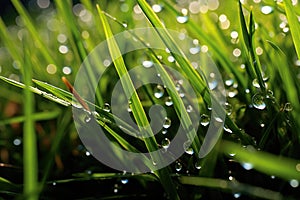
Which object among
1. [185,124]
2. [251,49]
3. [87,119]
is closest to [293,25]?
[251,49]

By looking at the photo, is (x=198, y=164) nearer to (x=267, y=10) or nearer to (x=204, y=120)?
(x=204, y=120)

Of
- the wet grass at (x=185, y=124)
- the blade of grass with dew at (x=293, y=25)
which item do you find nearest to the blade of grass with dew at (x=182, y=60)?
the wet grass at (x=185, y=124)

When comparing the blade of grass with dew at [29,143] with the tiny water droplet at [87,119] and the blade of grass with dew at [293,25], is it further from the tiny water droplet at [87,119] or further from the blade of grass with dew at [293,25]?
the blade of grass with dew at [293,25]

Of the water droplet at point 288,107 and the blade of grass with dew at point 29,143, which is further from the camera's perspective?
the water droplet at point 288,107

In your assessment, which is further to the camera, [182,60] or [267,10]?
[267,10]

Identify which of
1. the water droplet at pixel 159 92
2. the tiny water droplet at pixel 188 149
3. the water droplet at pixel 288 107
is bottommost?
the tiny water droplet at pixel 188 149

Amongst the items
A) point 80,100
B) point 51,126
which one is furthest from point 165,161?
point 51,126

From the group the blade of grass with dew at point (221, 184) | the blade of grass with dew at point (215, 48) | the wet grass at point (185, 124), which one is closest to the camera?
the blade of grass with dew at point (221, 184)

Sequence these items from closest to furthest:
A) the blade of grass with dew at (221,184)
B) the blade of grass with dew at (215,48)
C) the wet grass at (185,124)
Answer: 1. the blade of grass with dew at (221,184)
2. the wet grass at (185,124)
3. the blade of grass with dew at (215,48)

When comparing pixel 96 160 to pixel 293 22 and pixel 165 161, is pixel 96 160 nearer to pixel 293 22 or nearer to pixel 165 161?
pixel 165 161
